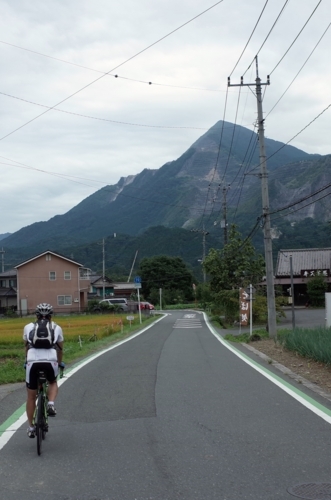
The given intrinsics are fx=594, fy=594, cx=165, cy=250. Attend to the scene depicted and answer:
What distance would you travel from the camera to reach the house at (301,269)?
191 ft

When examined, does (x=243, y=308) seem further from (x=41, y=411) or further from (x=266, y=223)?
(x=41, y=411)

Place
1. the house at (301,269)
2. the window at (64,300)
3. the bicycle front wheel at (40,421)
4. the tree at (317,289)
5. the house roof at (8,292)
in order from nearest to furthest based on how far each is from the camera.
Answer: the bicycle front wheel at (40,421), the tree at (317,289), the house at (301,269), the window at (64,300), the house roof at (8,292)

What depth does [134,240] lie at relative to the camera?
411ft

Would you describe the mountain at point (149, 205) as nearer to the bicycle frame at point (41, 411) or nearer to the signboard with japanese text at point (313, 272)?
the signboard with japanese text at point (313, 272)

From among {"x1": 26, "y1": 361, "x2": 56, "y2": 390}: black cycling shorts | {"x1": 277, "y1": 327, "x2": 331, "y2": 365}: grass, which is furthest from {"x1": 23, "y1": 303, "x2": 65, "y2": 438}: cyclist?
{"x1": 277, "y1": 327, "x2": 331, "y2": 365}: grass

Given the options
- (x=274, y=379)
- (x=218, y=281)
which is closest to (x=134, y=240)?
(x=218, y=281)

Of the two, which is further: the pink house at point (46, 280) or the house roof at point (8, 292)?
the house roof at point (8, 292)

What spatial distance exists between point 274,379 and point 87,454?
617cm

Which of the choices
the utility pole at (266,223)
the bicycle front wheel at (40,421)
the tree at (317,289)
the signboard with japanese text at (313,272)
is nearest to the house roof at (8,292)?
the signboard with japanese text at (313,272)

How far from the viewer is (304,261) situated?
208ft

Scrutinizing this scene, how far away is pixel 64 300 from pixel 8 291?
8561 millimetres

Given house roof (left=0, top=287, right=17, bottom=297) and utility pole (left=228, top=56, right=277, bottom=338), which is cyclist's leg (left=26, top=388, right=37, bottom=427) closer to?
utility pole (left=228, top=56, right=277, bottom=338)

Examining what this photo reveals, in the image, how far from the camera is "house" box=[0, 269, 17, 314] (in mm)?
71688

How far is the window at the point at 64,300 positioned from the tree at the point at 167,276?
22805 mm
